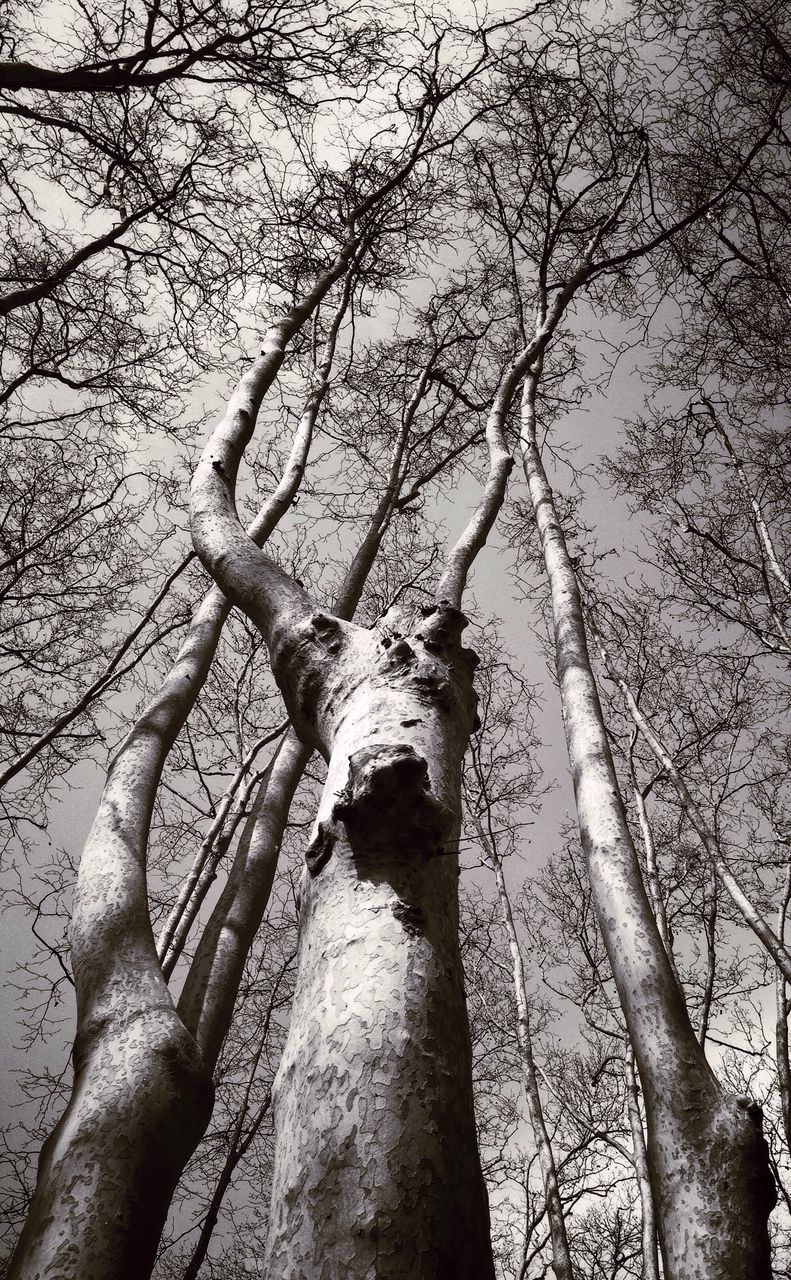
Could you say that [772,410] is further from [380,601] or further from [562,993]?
[562,993]

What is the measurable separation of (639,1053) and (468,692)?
87 centimetres

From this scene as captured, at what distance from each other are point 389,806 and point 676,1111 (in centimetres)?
73

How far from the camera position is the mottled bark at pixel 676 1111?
1.07 metres

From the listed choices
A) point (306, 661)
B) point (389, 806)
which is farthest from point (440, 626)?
point (389, 806)

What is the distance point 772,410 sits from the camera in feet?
21.1

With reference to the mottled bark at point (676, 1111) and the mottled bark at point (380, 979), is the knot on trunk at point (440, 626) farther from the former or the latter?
the mottled bark at point (676, 1111)

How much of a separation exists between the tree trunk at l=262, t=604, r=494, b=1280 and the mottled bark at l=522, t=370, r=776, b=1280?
399 mm

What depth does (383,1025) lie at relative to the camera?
39.9 inches

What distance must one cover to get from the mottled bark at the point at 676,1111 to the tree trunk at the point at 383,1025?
40cm

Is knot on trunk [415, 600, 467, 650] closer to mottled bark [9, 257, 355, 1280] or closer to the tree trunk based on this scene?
the tree trunk

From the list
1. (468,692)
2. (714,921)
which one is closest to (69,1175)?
(468,692)

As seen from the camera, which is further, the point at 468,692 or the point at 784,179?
the point at 784,179

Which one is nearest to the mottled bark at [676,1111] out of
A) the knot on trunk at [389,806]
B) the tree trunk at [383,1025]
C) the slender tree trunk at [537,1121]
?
the tree trunk at [383,1025]

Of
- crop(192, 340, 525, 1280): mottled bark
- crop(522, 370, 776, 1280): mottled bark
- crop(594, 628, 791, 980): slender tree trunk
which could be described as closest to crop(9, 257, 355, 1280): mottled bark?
A: crop(192, 340, 525, 1280): mottled bark
